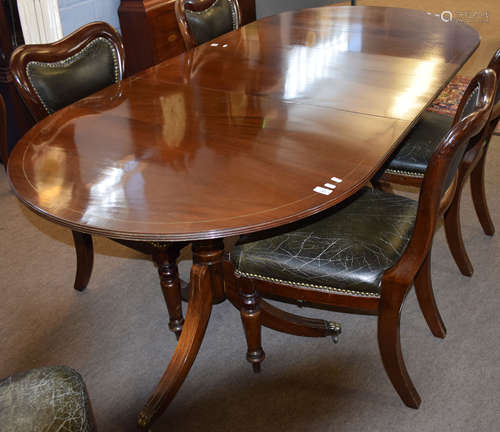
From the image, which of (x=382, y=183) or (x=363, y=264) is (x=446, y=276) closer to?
(x=382, y=183)

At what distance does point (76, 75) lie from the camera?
1.78 metres

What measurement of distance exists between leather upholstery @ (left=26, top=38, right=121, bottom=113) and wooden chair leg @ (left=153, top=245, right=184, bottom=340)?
0.59 m

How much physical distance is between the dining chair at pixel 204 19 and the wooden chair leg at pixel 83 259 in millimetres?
879

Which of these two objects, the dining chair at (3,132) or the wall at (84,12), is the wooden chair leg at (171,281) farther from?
the wall at (84,12)

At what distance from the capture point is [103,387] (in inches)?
63.5

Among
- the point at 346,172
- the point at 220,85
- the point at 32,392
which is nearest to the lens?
the point at 32,392

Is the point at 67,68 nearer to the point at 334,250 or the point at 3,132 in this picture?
the point at 3,132

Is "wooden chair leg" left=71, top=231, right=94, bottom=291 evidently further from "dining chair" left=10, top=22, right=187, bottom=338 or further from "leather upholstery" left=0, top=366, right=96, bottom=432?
"leather upholstery" left=0, top=366, right=96, bottom=432

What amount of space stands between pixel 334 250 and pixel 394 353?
313mm

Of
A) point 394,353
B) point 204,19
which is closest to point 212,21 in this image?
point 204,19

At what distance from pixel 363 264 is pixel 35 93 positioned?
1.09 meters

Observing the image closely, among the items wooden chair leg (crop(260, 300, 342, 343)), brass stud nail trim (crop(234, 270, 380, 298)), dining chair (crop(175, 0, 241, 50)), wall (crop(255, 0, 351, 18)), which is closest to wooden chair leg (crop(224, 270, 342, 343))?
wooden chair leg (crop(260, 300, 342, 343))

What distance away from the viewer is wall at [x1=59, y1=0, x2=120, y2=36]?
2.89 meters

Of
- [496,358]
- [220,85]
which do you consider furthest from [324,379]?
[220,85]
